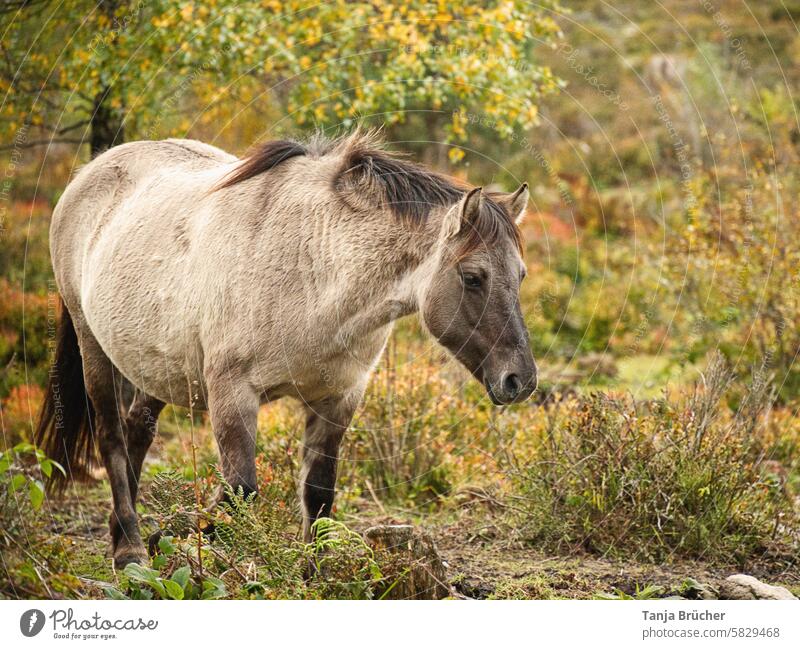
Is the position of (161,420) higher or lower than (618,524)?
lower

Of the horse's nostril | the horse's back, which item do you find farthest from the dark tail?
the horse's nostril

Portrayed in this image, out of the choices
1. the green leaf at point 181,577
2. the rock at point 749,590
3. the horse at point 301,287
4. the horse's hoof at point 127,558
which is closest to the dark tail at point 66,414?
the horse at point 301,287

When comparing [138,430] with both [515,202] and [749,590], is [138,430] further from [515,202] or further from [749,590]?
[749,590]

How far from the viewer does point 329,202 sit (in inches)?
202

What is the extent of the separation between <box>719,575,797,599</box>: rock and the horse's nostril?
5.61 ft

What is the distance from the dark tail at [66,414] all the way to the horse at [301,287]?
717 mm

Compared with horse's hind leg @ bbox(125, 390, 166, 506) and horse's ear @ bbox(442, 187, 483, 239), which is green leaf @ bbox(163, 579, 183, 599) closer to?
horse's ear @ bbox(442, 187, 483, 239)

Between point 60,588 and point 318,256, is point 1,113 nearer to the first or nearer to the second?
point 318,256

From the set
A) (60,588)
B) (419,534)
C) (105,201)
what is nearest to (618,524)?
(419,534)

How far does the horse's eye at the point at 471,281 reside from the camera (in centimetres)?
464

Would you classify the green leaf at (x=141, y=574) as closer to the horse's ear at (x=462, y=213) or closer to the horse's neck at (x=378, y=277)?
the horse's neck at (x=378, y=277)

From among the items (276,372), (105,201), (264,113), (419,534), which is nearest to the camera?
(419,534)

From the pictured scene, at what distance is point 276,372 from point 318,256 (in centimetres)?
70

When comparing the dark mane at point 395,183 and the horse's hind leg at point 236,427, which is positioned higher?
the dark mane at point 395,183
